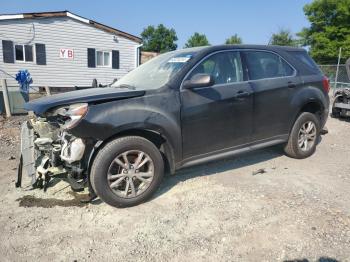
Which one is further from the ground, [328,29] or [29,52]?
[328,29]

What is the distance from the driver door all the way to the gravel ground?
589 millimetres

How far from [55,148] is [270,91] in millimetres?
3037

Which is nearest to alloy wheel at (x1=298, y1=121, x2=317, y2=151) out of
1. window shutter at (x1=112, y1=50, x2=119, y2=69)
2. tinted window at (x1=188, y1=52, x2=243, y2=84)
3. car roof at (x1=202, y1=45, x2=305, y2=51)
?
car roof at (x1=202, y1=45, x2=305, y2=51)

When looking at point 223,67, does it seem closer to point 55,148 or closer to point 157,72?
point 157,72

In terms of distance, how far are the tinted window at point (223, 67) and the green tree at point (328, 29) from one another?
3848 cm

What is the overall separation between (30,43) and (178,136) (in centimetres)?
Answer: 1627

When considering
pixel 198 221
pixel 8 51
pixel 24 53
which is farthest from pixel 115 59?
pixel 198 221

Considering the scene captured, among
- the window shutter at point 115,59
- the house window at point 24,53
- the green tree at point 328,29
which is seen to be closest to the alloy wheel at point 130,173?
the house window at point 24,53

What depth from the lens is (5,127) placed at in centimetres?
848

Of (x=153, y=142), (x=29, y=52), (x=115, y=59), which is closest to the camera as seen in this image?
(x=153, y=142)

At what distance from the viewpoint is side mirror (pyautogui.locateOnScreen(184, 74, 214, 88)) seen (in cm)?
393

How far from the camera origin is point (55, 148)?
3.86m

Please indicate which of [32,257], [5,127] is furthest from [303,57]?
[5,127]

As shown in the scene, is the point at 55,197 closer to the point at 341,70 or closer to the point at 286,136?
the point at 286,136
